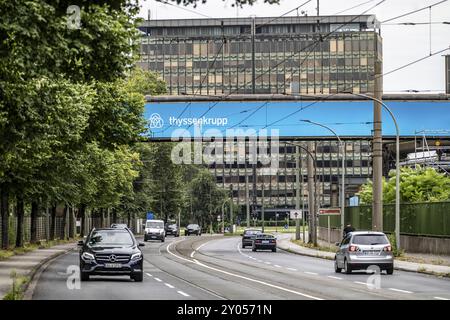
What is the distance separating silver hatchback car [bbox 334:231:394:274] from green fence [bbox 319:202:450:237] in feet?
34.3

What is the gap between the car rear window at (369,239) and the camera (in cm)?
3525

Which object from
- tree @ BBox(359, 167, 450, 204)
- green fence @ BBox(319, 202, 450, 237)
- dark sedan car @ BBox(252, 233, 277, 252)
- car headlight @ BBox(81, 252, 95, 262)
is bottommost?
dark sedan car @ BBox(252, 233, 277, 252)

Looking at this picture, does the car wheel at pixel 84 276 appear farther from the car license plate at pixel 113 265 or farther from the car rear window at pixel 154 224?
the car rear window at pixel 154 224

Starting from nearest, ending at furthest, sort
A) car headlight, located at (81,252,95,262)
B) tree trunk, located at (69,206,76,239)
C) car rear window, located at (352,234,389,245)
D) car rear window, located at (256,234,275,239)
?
car headlight, located at (81,252,95,262) < car rear window, located at (352,234,389,245) < car rear window, located at (256,234,275,239) < tree trunk, located at (69,206,76,239)

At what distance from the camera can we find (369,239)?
1394 inches

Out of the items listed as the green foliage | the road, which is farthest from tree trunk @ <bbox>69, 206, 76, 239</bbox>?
the road

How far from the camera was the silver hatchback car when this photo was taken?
35062 mm

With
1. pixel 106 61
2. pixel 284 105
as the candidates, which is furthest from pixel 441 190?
pixel 106 61

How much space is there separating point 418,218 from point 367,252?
16027 mm

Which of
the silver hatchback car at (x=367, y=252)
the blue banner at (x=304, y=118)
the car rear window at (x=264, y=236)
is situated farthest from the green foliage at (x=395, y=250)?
the car rear window at (x=264, y=236)

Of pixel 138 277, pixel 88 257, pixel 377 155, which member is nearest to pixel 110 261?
pixel 88 257

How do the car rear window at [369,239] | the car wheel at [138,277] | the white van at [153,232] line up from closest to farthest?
the car wheel at [138,277] < the car rear window at [369,239] < the white van at [153,232]

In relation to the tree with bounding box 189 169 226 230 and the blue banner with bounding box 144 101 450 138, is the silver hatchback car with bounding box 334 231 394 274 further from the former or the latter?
the tree with bounding box 189 169 226 230

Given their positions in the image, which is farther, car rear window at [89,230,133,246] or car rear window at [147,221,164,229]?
car rear window at [147,221,164,229]
